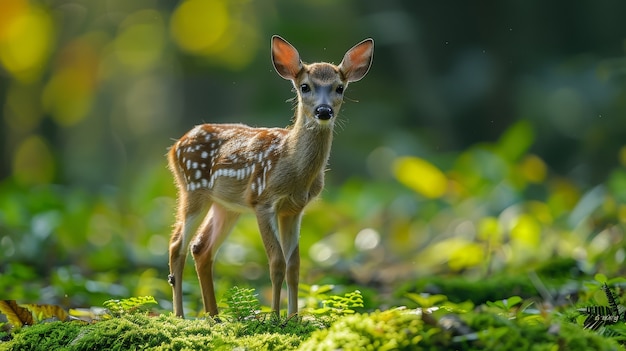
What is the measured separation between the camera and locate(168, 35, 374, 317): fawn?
558 cm

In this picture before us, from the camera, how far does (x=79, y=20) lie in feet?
67.5

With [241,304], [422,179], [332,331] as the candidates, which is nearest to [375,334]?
[332,331]

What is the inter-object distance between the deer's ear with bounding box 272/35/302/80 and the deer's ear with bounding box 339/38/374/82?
270mm

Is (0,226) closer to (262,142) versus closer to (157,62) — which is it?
(262,142)

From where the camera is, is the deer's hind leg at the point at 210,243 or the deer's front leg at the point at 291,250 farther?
the deer's hind leg at the point at 210,243

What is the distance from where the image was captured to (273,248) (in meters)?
5.49

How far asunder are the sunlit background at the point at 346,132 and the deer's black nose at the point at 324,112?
262 cm

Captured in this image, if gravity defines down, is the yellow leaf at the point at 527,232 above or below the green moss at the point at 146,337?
above

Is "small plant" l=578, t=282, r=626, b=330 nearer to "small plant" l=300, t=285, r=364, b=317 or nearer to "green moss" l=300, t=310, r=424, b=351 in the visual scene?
"small plant" l=300, t=285, r=364, b=317

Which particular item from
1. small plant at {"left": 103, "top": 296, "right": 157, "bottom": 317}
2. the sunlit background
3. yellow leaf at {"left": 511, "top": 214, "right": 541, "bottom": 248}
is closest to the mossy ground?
small plant at {"left": 103, "top": 296, "right": 157, "bottom": 317}

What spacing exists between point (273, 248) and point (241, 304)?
530 mm

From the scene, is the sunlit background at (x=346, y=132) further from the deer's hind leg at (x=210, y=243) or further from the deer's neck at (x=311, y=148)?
the deer's neck at (x=311, y=148)

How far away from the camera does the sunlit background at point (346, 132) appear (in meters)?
9.41

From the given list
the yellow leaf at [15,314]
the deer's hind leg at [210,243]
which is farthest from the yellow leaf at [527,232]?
the yellow leaf at [15,314]
